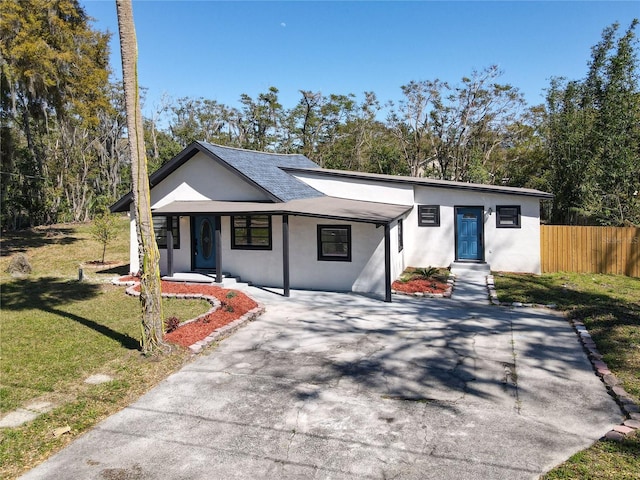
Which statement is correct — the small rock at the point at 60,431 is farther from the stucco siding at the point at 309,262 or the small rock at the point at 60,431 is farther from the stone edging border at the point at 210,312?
the stucco siding at the point at 309,262

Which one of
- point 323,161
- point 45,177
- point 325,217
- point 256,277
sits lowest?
point 256,277

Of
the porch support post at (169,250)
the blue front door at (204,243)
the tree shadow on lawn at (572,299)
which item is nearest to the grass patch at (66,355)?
the porch support post at (169,250)

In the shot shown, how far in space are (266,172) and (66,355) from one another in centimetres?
1019

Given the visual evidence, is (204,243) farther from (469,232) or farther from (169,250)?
(469,232)

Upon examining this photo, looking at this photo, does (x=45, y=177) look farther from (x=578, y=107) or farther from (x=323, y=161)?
(x=578, y=107)

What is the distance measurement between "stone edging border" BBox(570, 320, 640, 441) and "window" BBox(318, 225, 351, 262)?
23.2 ft

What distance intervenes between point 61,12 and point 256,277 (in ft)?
55.4

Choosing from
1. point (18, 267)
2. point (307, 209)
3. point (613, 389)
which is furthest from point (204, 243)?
point (613, 389)

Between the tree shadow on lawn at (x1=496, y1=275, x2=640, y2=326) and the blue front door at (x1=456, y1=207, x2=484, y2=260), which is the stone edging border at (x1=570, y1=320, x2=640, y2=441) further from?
the blue front door at (x1=456, y1=207, x2=484, y2=260)

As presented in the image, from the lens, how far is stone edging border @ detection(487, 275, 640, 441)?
5.69 m

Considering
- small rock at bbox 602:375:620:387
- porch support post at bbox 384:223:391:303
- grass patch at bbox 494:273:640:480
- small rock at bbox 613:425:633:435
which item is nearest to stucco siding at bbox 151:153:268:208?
porch support post at bbox 384:223:391:303

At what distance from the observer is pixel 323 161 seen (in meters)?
43.4

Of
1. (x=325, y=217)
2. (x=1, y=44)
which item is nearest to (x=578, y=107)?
(x=325, y=217)

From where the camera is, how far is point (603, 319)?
35.0 feet
